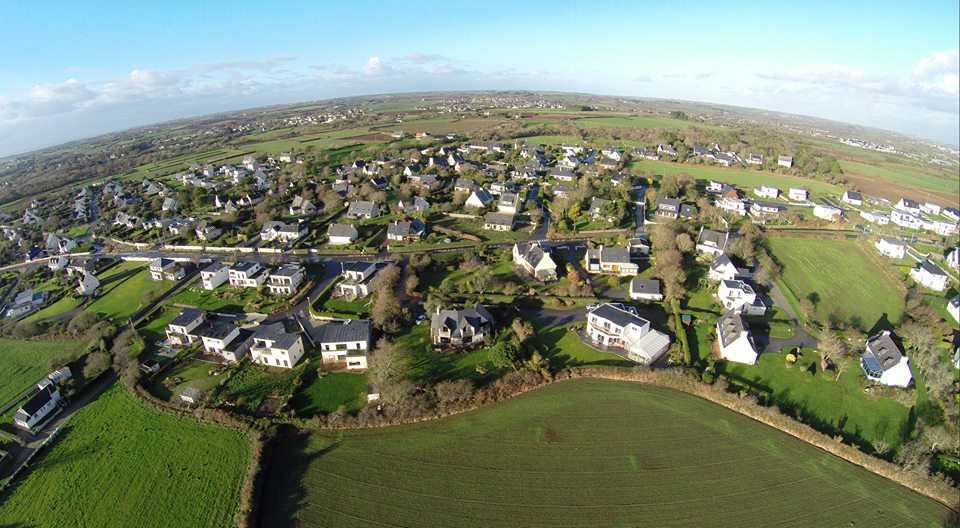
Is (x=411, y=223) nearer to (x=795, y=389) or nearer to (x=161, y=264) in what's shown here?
(x=161, y=264)

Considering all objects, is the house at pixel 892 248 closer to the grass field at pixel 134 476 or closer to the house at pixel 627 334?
the house at pixel 627 334

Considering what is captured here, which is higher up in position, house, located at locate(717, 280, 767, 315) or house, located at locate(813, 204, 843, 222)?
house, located at locate(813, 204, 843, 222)

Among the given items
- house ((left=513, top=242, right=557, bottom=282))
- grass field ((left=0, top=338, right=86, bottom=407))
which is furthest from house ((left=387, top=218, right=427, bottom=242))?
grass field ((left=0, top=338, right=86, bottom=407))

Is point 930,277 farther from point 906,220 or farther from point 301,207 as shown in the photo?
point 301,207

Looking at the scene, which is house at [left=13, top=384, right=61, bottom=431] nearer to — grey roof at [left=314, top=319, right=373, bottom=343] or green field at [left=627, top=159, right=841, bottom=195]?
grey roof at [left=314, top=319, right=373, bottom=343]

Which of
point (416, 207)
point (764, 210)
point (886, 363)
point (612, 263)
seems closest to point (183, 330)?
point (416, 207)

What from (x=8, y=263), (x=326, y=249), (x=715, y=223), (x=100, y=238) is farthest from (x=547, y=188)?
(x=8, y=263)
